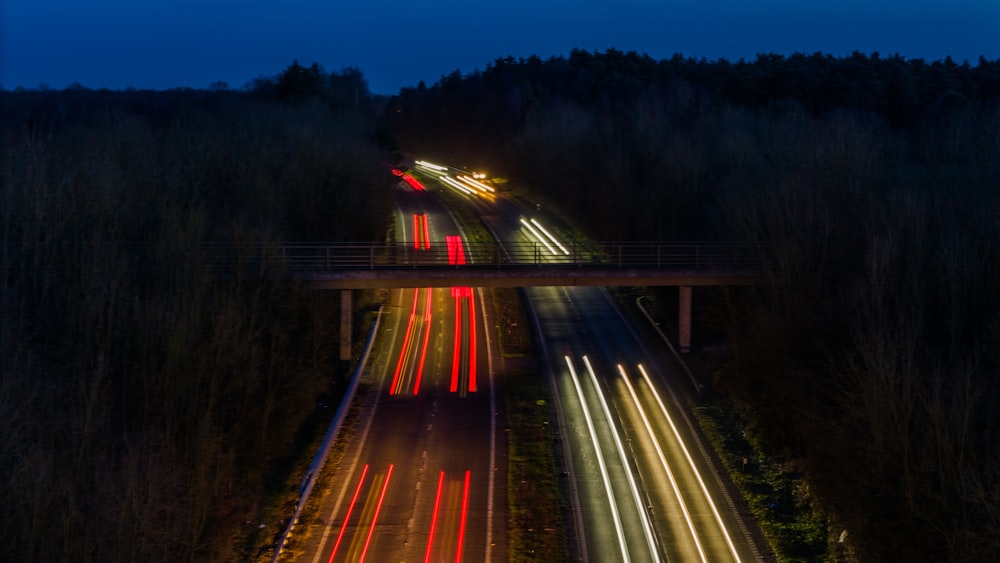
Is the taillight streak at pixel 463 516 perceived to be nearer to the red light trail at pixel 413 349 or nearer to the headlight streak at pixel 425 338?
the headlight streak at pixel 425 338

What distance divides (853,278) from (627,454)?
8.85 meters

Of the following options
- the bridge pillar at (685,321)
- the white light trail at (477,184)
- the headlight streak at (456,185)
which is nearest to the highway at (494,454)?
the bridge pillar at (685,321)

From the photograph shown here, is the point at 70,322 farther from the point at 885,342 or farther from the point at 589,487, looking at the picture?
the point at 885,342

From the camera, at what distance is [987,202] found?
3238 cm

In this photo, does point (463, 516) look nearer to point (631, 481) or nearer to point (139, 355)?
point (631, 481)

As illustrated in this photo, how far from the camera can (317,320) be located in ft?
114

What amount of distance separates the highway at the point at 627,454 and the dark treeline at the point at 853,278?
115 inches

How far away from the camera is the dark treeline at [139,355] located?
17.2 meters

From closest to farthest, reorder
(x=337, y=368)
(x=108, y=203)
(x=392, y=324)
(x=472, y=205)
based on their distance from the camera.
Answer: (x=108, y=203) → (x=337, y=368) → (x=392, y=324) → (x=472, y=205)

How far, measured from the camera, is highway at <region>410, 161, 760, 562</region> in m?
23.4

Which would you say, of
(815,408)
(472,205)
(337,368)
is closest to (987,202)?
(815,408)

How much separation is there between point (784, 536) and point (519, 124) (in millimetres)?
84792

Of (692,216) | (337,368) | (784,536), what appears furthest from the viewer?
(692,216)

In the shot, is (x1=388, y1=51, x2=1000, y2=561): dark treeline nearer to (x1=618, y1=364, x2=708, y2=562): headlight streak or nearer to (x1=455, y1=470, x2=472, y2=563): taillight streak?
(x1=618, y1=364, x2=708, y2=562): headlight streak
